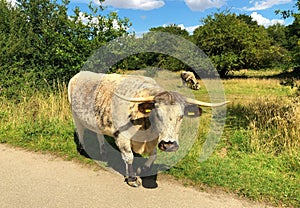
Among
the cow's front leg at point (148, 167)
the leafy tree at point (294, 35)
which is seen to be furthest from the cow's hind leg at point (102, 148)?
the leafy tree at point (294, 35)

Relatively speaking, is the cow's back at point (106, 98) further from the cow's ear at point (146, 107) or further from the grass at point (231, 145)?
the grass at point (231, 145)

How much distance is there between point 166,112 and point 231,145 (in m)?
3.45

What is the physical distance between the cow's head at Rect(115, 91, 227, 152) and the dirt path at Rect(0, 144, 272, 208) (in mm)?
1057

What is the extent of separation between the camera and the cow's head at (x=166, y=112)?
144 inches

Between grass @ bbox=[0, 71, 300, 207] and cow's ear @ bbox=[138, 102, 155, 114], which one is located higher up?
cow's ear @ bbox=[138, 102, 155, 114]

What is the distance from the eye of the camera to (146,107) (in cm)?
A: 409

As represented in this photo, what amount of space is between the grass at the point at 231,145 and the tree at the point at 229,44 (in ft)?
72.1

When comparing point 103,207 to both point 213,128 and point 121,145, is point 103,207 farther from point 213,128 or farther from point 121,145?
point 213,128

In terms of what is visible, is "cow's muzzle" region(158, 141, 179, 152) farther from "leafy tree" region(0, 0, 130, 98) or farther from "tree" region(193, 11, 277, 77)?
"tree" region(193, 11, 277, 77)

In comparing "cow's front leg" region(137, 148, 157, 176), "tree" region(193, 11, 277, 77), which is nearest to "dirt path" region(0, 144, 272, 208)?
"cow's front leg" region(137, 148, 157, 176)

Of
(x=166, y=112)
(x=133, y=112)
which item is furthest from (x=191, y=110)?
(x=133, y=112)

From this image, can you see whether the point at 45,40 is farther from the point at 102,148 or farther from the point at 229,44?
the point at 229,44

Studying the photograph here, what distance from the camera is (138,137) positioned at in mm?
4551

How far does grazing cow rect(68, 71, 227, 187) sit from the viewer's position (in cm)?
378
